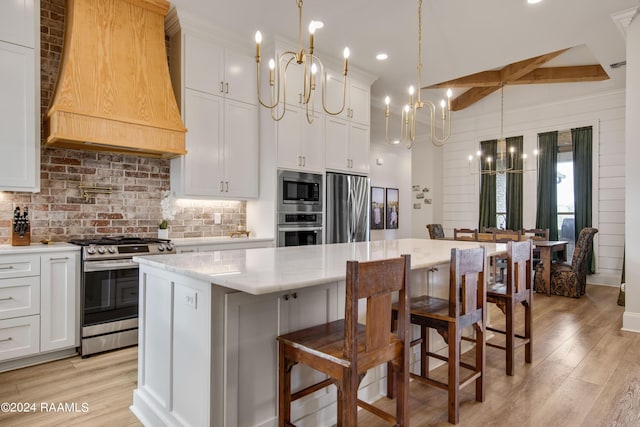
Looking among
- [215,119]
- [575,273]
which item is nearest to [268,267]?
[215,119]

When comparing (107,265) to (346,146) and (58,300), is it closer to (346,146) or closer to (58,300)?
(58,300)

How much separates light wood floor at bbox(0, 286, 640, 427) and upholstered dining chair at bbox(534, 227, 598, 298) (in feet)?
5.55

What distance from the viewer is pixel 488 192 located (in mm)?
7492

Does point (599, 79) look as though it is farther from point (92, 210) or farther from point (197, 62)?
point (92, 210)

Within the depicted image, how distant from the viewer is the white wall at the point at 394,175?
7756mm

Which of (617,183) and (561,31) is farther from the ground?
(561,31)

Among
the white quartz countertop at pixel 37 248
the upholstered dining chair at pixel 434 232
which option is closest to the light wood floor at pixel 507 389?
the white quartz countertop at pixel 37 248

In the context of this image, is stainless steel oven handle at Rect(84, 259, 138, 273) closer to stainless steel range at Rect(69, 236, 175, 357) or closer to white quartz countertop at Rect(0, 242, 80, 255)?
stainless steel range at Rect(69, 236, 175, 357)

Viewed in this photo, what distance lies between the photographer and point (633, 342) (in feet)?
11.2

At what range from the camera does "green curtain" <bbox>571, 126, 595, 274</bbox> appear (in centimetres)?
618

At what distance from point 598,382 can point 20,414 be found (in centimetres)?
378

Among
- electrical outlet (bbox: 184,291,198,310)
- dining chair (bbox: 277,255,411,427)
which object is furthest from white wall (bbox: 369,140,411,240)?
electrical outlet (bbox: 184,291,198,310)

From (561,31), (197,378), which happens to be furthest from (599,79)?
(197,378)

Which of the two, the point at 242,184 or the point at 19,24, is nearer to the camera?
the point at 19,24
